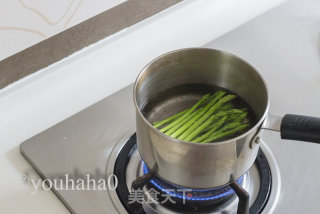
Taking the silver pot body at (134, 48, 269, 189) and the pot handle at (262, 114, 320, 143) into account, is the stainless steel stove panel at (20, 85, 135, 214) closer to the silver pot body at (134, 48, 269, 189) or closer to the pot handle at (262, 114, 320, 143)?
the silver pot body at (134, 48, 269, 189)

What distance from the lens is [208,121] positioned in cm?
68

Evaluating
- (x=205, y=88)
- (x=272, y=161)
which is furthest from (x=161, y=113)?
(x=272, y=161)

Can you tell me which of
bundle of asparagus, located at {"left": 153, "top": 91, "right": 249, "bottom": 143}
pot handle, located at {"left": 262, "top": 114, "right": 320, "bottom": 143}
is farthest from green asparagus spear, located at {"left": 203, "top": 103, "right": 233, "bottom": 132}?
pot handle, located at {"left": 262, "top": 114, "right": 320, "bottom": 143}

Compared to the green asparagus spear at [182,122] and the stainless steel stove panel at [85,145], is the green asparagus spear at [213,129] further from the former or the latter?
the stainless steel stove panel at [85,145]

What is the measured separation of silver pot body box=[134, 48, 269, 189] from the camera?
547mm

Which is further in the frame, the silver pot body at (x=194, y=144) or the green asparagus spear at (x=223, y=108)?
the green asparagus spear at (x=223, y=108)

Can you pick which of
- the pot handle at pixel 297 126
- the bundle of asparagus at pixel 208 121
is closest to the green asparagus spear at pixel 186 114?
the bundle of asparagus at pixel 208 121

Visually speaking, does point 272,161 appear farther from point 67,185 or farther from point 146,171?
point 67,185

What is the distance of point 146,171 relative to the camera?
2.27 ft

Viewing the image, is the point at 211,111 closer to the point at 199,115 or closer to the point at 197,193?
the point at 199,115

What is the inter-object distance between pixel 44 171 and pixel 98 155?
8cm

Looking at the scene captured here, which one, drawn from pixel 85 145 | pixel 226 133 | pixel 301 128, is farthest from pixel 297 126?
pixel 85 145

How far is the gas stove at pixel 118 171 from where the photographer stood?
0.65 metres

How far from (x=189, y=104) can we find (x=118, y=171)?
0.51 feet
